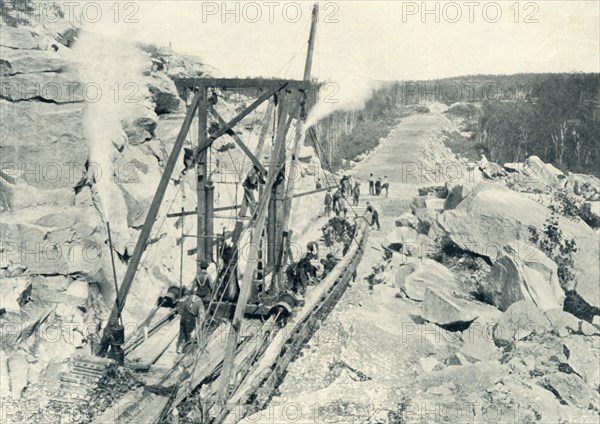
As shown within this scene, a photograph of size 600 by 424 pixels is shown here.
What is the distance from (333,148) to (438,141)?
22.2ft

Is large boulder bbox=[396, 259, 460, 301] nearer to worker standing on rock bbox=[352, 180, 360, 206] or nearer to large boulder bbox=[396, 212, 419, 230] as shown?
large boulder bbox=[396, 212, 419, 230]

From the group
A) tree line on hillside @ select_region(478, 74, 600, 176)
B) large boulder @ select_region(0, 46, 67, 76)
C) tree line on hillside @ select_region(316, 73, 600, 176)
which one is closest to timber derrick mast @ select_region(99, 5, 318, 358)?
large boulder @ select_region(0, 46, 67, 76)

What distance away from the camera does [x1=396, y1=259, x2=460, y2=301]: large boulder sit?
1109 centimetres

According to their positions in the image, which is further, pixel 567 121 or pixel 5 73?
pixel 567 121

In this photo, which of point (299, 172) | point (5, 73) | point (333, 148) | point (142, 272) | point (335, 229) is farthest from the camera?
point (333, 148)

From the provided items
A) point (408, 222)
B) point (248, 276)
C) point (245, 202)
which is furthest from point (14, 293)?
point (408, 222)

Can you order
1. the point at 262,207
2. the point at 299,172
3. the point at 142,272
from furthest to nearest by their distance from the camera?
1. the point at 299,172
2. the point at 142,272
3. the point at 262,207

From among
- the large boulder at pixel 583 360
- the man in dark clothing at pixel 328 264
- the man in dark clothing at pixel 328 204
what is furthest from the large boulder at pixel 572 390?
the man in dark clothing at pixel 328 204

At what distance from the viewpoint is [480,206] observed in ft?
42.8

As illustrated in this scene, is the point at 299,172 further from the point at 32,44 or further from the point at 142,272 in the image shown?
the point at 32,44

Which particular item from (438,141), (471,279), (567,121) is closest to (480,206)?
(471,279)

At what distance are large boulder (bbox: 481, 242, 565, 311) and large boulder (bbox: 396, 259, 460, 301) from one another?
83 cm

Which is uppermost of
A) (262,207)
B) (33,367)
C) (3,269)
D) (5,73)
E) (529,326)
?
(5,73)

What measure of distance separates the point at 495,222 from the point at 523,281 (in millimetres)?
3066
